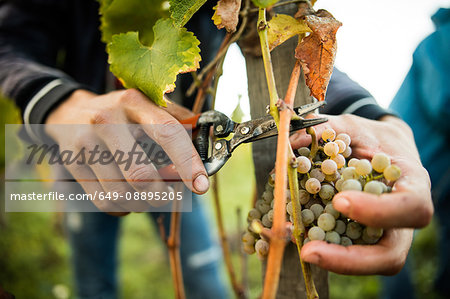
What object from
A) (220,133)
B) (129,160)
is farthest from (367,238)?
(129,160)

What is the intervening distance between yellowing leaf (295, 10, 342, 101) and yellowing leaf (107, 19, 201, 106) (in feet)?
0.64

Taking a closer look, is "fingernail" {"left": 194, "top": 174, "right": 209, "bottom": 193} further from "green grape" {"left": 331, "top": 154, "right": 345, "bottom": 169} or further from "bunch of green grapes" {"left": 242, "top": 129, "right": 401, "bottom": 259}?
"green grape" {"left": 331, "top": 154, "right": 345, "bottom": 169}

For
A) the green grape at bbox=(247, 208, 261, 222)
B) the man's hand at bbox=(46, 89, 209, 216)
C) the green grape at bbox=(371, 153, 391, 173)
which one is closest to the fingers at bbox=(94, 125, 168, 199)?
the man's hand at bbox=(46, 89, 209, 216)

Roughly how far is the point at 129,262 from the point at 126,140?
2.81 metres

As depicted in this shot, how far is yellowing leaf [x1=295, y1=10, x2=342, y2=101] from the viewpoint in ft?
1.79

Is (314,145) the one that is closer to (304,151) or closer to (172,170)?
(304,151)

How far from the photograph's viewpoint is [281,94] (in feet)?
2.43

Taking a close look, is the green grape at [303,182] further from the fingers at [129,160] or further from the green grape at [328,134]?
the fingers at [129,160]

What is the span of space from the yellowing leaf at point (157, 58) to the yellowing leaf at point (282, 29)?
13cm

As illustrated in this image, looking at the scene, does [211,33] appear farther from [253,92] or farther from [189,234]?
[189,234]

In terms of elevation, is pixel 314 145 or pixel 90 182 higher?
pixel 314 145

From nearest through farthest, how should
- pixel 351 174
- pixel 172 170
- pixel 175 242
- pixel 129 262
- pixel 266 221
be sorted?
pixel 351 174
pixel 266 221
pixel 172 170
pixel 175 242
pixel 129 262

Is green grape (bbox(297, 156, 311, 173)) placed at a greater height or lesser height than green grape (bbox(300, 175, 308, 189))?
greater

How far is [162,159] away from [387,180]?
459 millimetres
